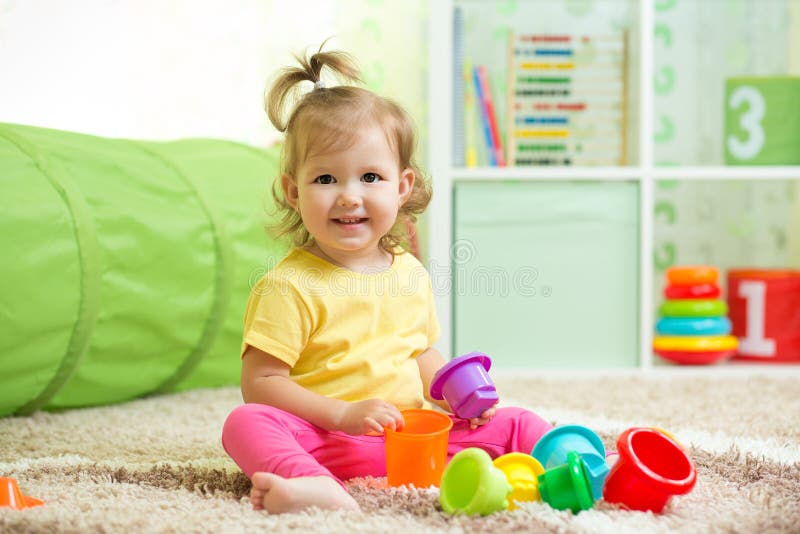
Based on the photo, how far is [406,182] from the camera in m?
1.07

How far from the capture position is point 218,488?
0.92 metres

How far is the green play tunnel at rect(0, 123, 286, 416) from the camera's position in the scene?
128cm

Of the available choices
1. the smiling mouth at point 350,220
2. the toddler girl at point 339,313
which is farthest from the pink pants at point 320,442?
the smiling mouth at point 350,220

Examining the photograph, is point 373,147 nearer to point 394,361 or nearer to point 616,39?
point 394,361

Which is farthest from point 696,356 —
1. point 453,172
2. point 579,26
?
point 579,26

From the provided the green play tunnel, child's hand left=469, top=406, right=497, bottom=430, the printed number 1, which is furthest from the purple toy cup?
the printed number 1

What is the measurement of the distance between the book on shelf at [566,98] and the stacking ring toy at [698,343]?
469 millimetres

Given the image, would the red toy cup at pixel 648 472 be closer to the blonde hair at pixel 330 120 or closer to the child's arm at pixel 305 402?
the child's arm at pixel 305 402

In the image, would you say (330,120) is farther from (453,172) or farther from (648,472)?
(453,172)

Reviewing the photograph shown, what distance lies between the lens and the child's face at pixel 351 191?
3.19 ft

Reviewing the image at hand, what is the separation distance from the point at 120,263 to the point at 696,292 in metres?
1.22

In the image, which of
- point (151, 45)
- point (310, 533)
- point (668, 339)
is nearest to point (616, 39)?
point (668, 339)

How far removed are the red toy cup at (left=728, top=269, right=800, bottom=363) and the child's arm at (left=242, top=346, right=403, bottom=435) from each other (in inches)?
53.8

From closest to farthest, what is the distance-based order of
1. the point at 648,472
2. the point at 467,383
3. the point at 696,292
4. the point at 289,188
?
the point at 648,472
the point at 467,383
the point at 289,188
the point at 696,292
